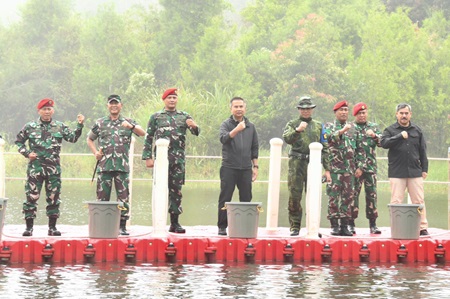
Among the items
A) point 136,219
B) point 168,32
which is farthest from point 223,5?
point 136,219

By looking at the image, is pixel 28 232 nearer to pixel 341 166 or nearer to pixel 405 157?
pixel 341 166

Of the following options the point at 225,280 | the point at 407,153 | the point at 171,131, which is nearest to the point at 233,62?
the point at 407,153

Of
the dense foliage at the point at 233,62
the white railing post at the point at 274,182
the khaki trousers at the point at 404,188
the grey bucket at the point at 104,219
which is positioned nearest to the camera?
the grey bucket at the point at 104,219

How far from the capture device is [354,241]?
13.1 metres

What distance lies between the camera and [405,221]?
13.1 m

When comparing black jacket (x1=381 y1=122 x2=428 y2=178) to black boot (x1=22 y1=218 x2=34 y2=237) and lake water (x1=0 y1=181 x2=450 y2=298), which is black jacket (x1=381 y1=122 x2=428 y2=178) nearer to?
lake water (x1=0 y1=181 x2=450 y2=298)

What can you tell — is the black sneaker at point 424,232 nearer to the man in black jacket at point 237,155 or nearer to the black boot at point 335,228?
the black boot at point 335,228

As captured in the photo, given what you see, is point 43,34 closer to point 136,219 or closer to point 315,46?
point 315,46

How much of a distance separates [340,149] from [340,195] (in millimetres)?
529

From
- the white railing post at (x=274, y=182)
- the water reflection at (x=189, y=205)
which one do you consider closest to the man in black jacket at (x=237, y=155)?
the white railing post at (x=274, y=182)

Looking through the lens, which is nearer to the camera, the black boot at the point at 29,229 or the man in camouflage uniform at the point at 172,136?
the black boot at the point at 29,229

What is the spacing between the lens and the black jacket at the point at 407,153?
1352cm

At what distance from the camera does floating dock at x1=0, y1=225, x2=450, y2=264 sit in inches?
503

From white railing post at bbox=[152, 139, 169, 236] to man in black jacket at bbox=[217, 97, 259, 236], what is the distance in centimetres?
65
